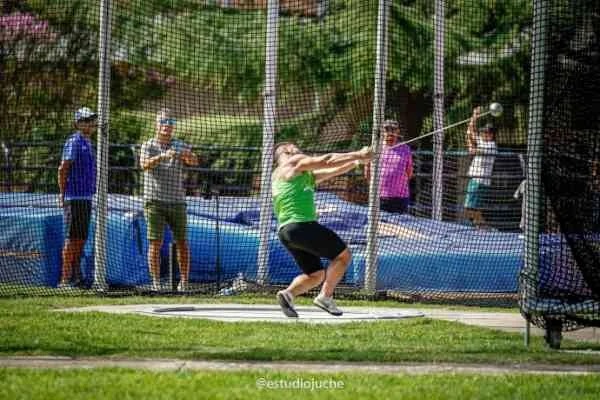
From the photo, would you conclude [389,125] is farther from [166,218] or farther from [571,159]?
[571,159]

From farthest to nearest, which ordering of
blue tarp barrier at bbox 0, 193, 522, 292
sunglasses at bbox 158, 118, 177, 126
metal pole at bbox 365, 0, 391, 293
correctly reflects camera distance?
blue tarp barrier at bbox 0, 193, 522, 292 → metal pole at bbox 365, 0, 391, 293 → sunglasses at bbox 158, 118, 177, 126

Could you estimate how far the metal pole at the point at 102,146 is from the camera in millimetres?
14312

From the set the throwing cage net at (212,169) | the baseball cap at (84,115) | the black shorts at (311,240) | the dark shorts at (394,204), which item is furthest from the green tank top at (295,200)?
the dark shorts at (394,204)

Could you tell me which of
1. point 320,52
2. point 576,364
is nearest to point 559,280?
point 576,364

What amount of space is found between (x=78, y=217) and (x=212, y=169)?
2.05m

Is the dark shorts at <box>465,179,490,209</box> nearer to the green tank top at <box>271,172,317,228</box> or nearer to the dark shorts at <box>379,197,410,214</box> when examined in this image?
the dark shorts at <box>379,197,410,214</box>

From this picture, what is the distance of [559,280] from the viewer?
10250mm

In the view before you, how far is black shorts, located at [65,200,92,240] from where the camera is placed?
14891 mm

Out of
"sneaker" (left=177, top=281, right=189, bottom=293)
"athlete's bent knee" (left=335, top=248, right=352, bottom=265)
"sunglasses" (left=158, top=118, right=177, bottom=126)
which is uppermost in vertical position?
"sunglasses" (left=158, top=118, right=177, bottom=126)

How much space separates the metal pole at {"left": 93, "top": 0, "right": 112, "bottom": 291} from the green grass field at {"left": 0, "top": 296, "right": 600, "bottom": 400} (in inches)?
53.8

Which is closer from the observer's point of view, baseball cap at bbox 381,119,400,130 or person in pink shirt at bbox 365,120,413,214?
baseball cap at bbox 381,119,400,130

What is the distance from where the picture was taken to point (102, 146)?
14414 millimetres

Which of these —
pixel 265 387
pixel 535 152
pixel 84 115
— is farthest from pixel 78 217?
pixel 265 387

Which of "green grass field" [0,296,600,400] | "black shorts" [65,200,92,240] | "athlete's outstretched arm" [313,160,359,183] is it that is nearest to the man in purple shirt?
"black shorts" [65,200,92,240]
